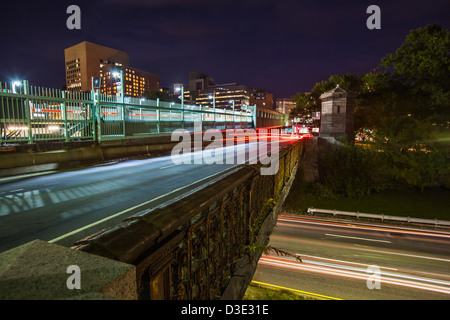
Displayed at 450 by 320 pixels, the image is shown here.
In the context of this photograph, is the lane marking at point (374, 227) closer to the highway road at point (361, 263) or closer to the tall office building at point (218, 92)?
the highway road at point (361, 263)

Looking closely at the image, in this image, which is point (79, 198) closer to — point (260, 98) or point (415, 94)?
point (415, 94)

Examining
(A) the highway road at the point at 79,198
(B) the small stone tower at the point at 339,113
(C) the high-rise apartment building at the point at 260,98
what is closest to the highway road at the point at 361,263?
(A) the highway road at the point at 79,198

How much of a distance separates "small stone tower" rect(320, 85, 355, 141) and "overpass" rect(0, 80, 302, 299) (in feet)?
94.8

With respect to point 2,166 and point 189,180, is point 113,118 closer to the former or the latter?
point 2,166

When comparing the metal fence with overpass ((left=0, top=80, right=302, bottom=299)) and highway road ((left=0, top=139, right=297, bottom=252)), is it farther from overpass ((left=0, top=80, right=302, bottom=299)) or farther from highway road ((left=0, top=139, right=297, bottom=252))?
highway road ((left=0, top=139, right=297, bottom=252))

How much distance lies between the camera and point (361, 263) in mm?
19250

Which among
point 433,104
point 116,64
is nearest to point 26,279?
point 433,104

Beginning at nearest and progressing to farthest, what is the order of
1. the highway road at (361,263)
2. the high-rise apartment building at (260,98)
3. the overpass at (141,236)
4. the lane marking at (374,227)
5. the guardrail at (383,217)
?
1. the overpass at (141,236)
2. the highway road at (361,263)
3. the lane marking at (374,227)
4. the guardrail at (383,217)
5. the high-rise apartment building at (260,98)

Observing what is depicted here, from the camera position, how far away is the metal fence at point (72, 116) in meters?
9.08

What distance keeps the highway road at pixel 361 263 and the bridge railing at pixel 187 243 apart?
14.4 metres

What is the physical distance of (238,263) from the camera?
12.3 ft

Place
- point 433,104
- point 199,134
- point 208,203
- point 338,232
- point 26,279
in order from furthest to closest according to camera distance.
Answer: point 433,104 → point 338,232 → point 199,134 → point 208,203 → point 26,279

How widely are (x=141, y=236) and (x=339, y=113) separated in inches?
1409

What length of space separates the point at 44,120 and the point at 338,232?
25842mm
